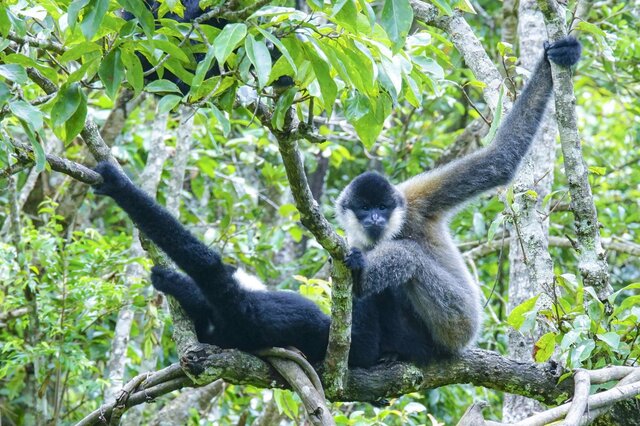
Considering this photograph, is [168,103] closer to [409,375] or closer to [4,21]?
[4,21]

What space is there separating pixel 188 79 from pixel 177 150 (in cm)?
500

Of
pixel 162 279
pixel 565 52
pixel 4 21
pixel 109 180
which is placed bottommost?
pixel 162 279

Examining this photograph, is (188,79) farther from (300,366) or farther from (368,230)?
(368,230)

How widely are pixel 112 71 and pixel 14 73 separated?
43cm

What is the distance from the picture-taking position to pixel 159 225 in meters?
4.02

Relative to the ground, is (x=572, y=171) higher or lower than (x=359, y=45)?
lower

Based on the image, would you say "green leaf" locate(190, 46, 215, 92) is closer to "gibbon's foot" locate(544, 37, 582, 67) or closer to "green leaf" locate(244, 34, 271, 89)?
"green leaf" locate(244, 34, 271, 89)

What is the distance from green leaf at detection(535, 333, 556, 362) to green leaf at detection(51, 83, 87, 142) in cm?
303

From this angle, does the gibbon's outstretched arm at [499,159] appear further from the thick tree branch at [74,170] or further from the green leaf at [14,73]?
the green leaf at [14,73]

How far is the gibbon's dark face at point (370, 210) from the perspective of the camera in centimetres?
624

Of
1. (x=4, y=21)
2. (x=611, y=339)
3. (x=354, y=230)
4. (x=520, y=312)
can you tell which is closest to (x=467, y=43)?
(x=354, y=230)

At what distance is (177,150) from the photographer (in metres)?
8.77

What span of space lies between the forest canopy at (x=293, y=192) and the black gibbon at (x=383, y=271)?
179 mm

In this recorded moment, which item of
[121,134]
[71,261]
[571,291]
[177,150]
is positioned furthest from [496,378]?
[121,134]
